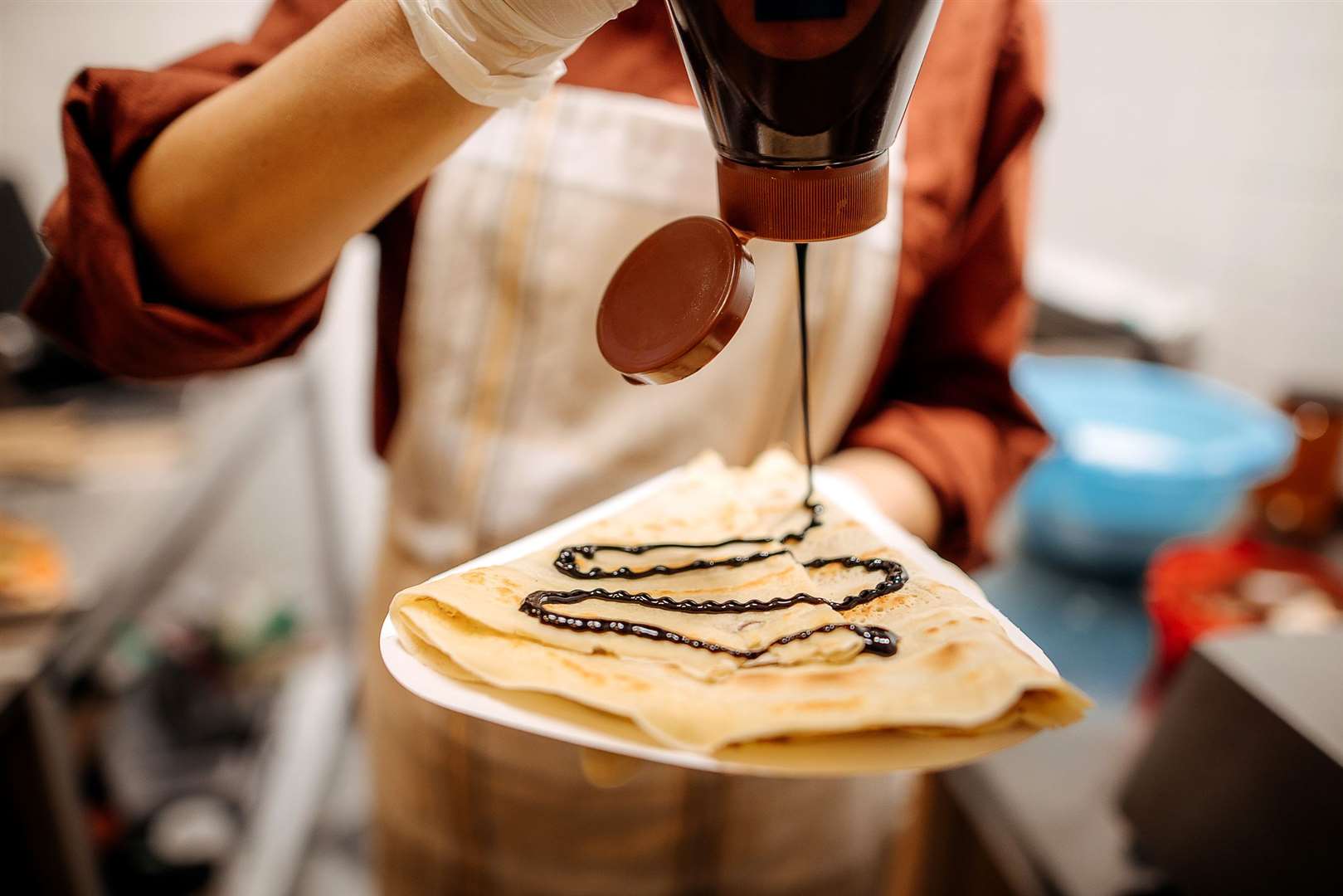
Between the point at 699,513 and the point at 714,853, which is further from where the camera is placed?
the point at 714,853

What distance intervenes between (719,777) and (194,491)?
1.11 metres

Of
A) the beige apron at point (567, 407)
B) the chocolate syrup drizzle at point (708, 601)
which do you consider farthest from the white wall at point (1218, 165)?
the chocolate syrup drizzle at point (708, 601)

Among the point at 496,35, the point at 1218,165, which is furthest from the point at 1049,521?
the point at 496,35

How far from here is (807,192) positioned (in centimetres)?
46

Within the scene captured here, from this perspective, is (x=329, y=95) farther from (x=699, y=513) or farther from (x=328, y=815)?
(x=328, y=815)

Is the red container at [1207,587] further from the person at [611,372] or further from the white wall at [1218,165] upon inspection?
the white wall at [1218,165]

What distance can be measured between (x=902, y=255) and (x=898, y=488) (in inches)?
9.6

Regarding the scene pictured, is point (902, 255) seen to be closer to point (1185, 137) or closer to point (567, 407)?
point (567, 407)

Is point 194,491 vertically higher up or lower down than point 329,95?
lower down

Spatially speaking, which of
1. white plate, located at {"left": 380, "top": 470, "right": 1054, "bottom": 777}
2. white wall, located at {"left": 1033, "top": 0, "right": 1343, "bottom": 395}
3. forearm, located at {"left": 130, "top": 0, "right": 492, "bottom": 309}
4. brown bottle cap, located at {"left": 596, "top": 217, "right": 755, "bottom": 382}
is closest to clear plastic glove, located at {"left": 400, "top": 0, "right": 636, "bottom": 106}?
forearm, located at {"left": 130, "top": 0, "right": 492, "bottom": 309}

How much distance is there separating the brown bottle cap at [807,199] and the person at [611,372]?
29cm

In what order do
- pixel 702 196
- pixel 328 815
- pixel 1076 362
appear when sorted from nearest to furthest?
pixel 702 196 < pixel 1076 362 < pixel 328 815

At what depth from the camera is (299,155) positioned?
1.86 feet

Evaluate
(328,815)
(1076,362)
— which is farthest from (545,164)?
(328,815)
